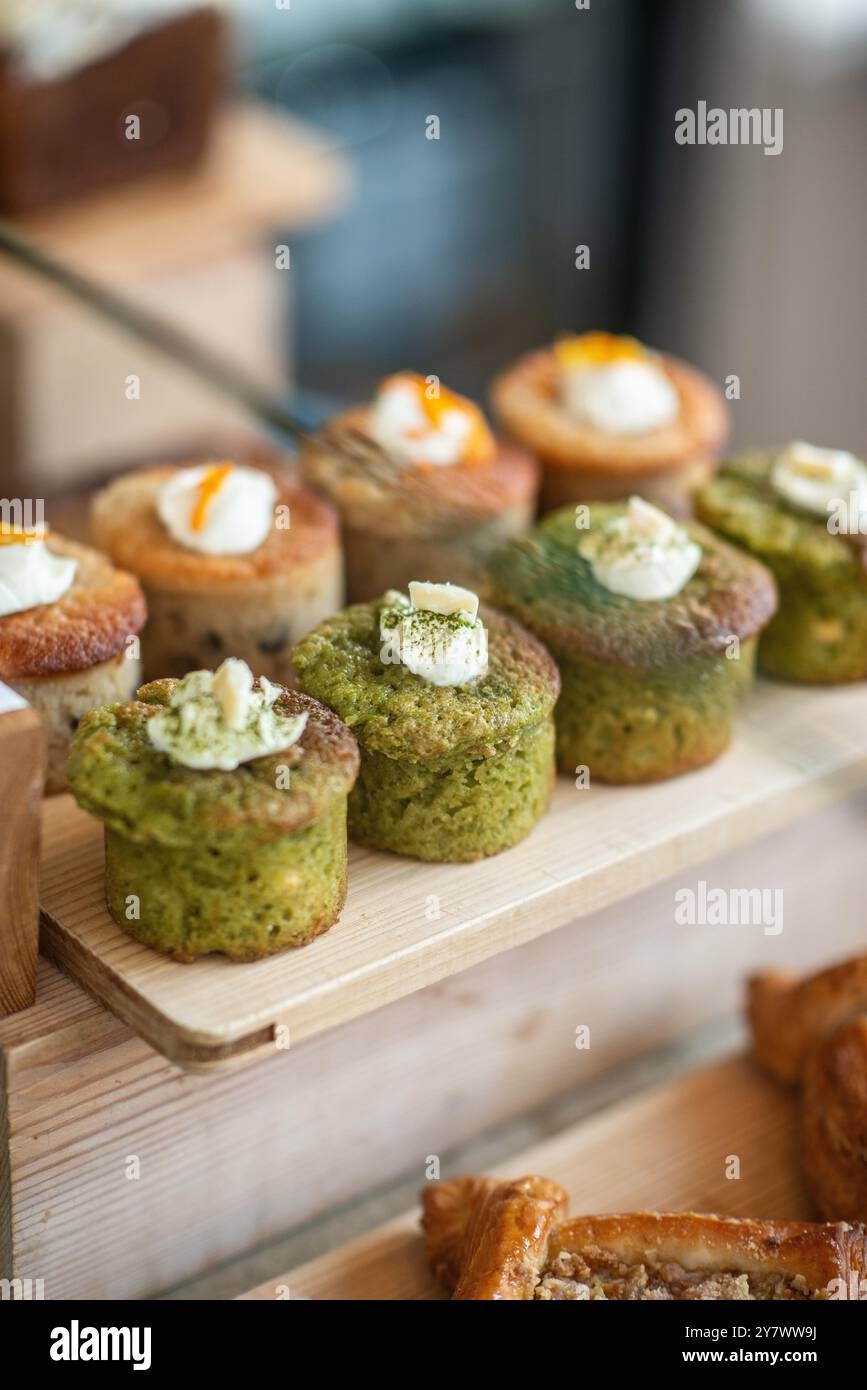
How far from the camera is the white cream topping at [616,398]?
1.96m

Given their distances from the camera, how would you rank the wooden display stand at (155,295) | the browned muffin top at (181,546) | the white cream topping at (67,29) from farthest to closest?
the wooden display stand at (155,295), the white cream topping at (67,29), the browned muffin top at (181,546)

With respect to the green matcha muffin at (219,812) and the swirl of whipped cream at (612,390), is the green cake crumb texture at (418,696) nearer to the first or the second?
the green matcha muffin at (219,812)

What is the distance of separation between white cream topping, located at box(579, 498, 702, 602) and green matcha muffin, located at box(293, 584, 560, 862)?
14 cm

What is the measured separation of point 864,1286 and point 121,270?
2328mm

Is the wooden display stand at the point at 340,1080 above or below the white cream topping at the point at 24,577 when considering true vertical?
below

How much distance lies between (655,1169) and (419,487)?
76 centimetres

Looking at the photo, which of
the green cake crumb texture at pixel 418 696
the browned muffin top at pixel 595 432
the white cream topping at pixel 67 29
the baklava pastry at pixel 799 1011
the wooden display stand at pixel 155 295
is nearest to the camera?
the green cake crumb texture at pixel 418 696

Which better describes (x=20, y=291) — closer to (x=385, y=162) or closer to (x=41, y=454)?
(x=41, y=454)

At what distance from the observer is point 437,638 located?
1408mm

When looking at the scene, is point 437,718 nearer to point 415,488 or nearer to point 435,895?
point 435,895

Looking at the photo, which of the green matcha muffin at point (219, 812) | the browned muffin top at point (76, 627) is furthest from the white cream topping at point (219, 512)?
the green matcha muffin at point (219, 812)

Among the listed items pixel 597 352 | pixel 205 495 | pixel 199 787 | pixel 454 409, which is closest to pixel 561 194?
pixel 597 352

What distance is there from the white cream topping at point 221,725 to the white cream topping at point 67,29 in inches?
76.0
